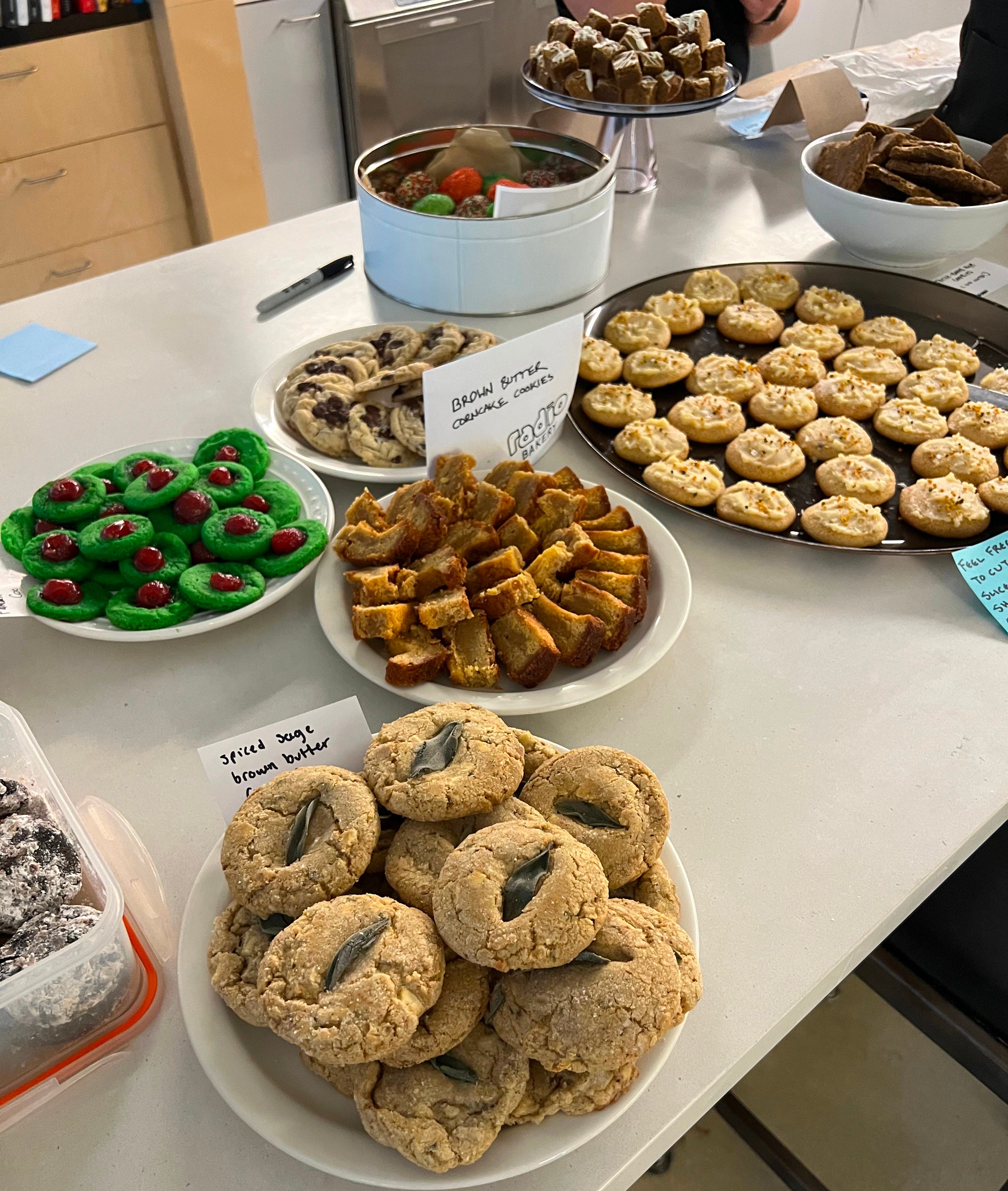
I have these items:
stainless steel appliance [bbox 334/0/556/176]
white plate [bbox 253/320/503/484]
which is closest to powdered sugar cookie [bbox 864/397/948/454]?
white plate [bbox 253/320/503/484]

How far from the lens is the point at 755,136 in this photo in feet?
7.30

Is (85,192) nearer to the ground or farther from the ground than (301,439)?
nearer to the ground

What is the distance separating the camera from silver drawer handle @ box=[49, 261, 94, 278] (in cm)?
328

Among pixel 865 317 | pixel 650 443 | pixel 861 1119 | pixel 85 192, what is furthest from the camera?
pixel 85 192

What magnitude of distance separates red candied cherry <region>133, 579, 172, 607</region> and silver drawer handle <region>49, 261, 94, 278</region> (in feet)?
9.30

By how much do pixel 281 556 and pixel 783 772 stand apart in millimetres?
583

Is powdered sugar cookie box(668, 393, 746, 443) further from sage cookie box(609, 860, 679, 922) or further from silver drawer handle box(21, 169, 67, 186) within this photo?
silver drawer handle box(21, 169, 67, 186)

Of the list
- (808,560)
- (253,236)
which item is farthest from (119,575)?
(253,236)

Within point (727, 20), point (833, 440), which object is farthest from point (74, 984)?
point (727, 20)

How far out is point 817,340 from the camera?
4.85 ft

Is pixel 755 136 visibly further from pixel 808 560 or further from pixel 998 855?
pixel 998 855

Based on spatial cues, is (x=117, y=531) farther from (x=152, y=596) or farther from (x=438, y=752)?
(x=438, y=752)

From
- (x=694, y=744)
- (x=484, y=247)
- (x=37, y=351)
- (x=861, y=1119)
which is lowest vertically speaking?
(x=861, y=1119)

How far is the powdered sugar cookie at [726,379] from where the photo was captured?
138 cm
